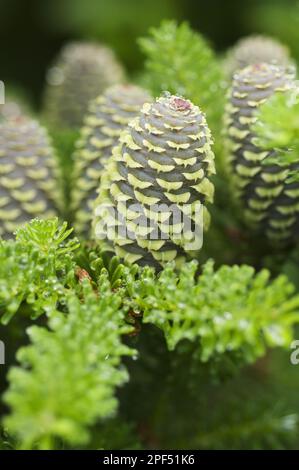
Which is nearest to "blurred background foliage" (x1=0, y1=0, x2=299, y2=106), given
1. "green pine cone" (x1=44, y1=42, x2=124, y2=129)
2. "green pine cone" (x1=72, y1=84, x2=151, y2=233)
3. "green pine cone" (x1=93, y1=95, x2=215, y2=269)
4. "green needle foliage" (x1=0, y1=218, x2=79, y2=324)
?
"green pine cone" (x1=44, y1=42, x2=124, y2=129)

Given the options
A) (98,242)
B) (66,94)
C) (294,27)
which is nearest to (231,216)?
(98,242)

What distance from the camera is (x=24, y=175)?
87 centimetres

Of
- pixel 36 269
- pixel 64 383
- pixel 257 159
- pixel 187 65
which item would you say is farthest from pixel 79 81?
pixel 64 383

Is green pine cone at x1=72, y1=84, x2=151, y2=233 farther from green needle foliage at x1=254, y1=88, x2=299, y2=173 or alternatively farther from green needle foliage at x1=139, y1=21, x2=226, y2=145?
green needle foliage at x1=254, y1=88, x2=299, y2=173

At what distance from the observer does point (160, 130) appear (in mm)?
697

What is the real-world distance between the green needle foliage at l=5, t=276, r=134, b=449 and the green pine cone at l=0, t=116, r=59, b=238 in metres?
0.31

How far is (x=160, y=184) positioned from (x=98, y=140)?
0.77ft

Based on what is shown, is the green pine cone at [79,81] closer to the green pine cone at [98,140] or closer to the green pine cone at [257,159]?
the green pine cone at [98,140]

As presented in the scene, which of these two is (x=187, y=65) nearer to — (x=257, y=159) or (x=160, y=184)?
(x=257, y=159)

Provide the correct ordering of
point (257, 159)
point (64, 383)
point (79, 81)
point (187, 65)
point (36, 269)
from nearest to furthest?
point (64, 383), point (36, 269), point (257, 159), point (187, 65), point (79, 81)

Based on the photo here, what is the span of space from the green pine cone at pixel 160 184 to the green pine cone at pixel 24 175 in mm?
157

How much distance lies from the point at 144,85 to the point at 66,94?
20 centimetres

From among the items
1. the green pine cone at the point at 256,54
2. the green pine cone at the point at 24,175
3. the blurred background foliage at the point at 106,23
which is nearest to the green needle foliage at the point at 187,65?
the green pine cone at the point at 256,54
